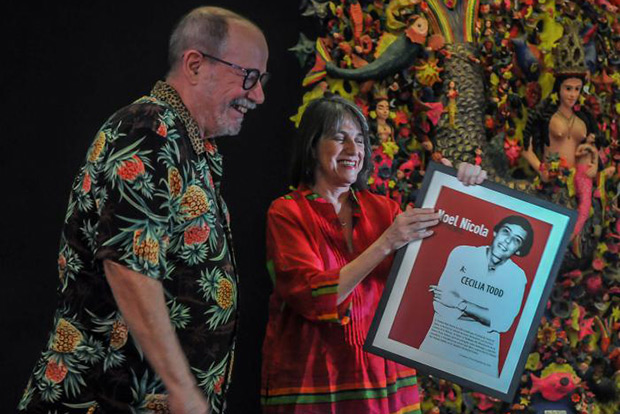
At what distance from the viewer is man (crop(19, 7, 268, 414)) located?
142 cm

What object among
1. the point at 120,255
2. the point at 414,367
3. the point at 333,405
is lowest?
the point at 333,405

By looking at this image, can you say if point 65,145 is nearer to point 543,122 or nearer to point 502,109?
point 502,109

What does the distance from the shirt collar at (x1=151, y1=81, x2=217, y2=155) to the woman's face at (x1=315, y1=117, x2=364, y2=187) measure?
68 cm

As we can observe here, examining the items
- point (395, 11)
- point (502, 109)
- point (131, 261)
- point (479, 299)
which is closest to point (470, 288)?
point (479, 299)

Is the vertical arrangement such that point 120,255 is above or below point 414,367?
above

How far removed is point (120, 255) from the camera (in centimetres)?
141

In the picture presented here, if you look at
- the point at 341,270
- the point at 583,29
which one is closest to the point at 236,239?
the point at 341,270

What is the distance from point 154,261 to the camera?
1423mm

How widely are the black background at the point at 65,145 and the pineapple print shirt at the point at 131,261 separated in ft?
3.63

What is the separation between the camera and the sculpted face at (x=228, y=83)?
1675 mm

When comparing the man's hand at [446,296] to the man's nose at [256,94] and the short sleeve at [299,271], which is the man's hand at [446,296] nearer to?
the short sleeve at [299,271]

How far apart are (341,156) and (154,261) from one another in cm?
98

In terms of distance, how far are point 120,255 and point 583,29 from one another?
2360 millimetres

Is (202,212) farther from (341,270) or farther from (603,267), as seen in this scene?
(603,267)
